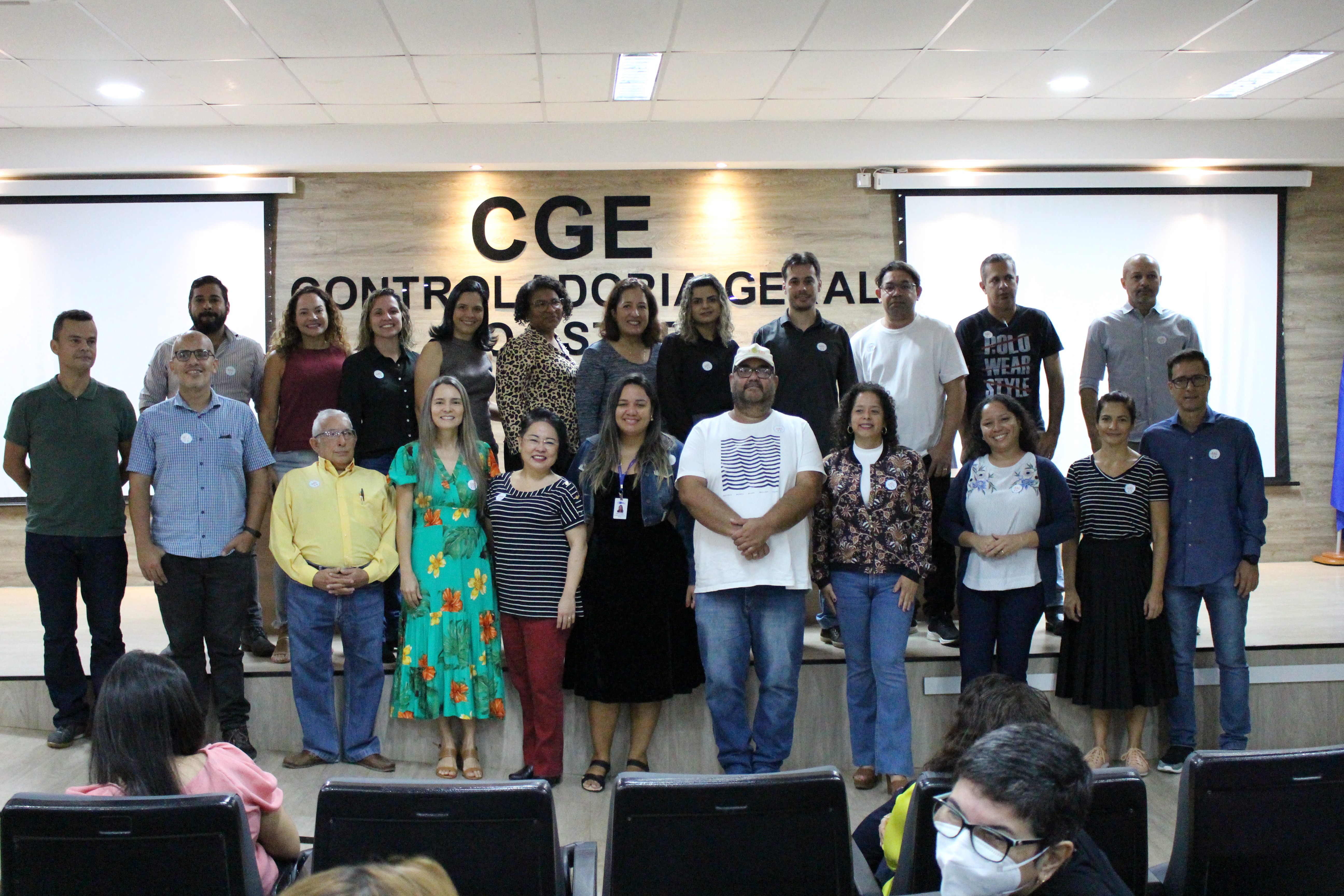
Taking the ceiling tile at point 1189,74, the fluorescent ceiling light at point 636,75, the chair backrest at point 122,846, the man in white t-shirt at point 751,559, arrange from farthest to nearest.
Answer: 1. the ceiling tile at point 1189,74
2. the fluorescent ceiling light at point 636,75
3. the man in white t-shirt at point 751,559
4. the chair backrest at point 122,846

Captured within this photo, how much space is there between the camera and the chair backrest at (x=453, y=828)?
1944mm

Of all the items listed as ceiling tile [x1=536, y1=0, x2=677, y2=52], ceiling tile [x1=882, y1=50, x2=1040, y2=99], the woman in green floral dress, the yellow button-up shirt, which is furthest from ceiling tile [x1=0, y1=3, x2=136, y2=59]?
ceiling tile [x1=882, y1=50, x2=1040, y2=99]

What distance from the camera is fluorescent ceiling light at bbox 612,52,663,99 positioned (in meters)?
5.54

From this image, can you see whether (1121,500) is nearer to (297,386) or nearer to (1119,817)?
(1119,817)

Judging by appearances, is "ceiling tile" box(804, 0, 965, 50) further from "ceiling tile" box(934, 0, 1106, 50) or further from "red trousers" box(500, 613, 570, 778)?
"red trousers" box(500, 613, 570, 778)

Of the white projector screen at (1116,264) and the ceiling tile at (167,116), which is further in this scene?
the white projector screen at (1116,264)

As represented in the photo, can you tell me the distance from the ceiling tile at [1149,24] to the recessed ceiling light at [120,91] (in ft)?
16.8

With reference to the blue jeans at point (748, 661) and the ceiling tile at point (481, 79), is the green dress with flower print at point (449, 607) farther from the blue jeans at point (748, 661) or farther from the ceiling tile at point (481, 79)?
the ceiling tile at point (481, 79)

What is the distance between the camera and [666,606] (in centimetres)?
383

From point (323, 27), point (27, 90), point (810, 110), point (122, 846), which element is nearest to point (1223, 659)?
point (122, 846)

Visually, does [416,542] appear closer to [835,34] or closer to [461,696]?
[461,696]

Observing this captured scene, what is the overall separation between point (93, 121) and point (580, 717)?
16.7ft

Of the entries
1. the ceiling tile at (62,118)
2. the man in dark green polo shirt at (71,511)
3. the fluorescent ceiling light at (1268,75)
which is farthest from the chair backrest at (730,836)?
the ceiling tile at (62,118)

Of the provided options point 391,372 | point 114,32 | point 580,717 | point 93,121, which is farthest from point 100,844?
point 93,121
